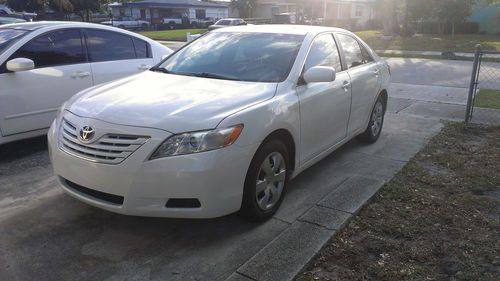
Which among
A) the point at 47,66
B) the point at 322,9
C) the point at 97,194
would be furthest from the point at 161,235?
the point at 322,9

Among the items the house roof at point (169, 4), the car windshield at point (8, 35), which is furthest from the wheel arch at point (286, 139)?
the house roof at point (169, 4)

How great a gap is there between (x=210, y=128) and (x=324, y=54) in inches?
79.3

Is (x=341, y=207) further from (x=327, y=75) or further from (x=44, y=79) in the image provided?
(x=44, y=79)

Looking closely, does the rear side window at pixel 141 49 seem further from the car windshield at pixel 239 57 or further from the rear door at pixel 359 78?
the rear door at pixel 359 78

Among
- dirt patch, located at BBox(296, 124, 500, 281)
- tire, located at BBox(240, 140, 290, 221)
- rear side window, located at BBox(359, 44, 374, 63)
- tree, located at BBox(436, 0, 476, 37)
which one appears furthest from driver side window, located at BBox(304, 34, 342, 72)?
tree, located at BBox(436, 0, 476, 37)

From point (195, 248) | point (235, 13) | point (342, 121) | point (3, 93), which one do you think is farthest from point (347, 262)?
point (235, 13)

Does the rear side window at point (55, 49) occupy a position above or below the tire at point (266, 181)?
above

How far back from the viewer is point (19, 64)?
496 centimetres

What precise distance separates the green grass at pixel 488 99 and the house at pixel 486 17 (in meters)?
27.7

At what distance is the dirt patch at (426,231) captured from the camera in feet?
10.2

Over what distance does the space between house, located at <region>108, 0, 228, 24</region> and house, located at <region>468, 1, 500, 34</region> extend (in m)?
34.9

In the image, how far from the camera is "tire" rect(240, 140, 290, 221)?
3.44m

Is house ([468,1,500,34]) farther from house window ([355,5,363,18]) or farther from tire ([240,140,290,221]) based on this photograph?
tire ([240,140,290,221])

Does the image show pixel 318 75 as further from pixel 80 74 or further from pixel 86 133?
pixel 80 74
